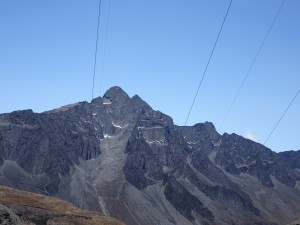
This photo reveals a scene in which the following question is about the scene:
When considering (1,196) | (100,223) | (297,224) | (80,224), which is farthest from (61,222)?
(297,224)

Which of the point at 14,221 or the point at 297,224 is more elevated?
the point at 297,224

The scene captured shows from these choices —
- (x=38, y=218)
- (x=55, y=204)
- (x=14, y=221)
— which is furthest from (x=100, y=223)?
(x=14, y=221)

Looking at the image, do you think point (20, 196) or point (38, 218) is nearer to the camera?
point (38, 218)

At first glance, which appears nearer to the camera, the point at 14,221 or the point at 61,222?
the point at 14,221

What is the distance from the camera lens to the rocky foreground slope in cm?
8969

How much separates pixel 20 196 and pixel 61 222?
120 feet

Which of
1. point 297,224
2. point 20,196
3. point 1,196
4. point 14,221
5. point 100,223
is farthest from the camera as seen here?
point 20,196

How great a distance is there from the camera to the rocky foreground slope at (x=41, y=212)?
89.7 m

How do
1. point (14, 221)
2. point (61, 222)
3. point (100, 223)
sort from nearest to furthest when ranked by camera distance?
point (14, 221), point (61, 222), point (100, 223)

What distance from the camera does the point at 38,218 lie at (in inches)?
3880

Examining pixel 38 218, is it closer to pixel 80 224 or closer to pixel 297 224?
pixel 80 224

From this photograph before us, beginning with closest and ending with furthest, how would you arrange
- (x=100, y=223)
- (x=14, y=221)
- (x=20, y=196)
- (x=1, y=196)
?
(x=14, y=221) → (x=100, y=223) → (x=1, y=196) → (x=20, y=196)

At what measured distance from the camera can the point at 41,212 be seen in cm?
10469

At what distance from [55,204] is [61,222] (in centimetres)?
3326
